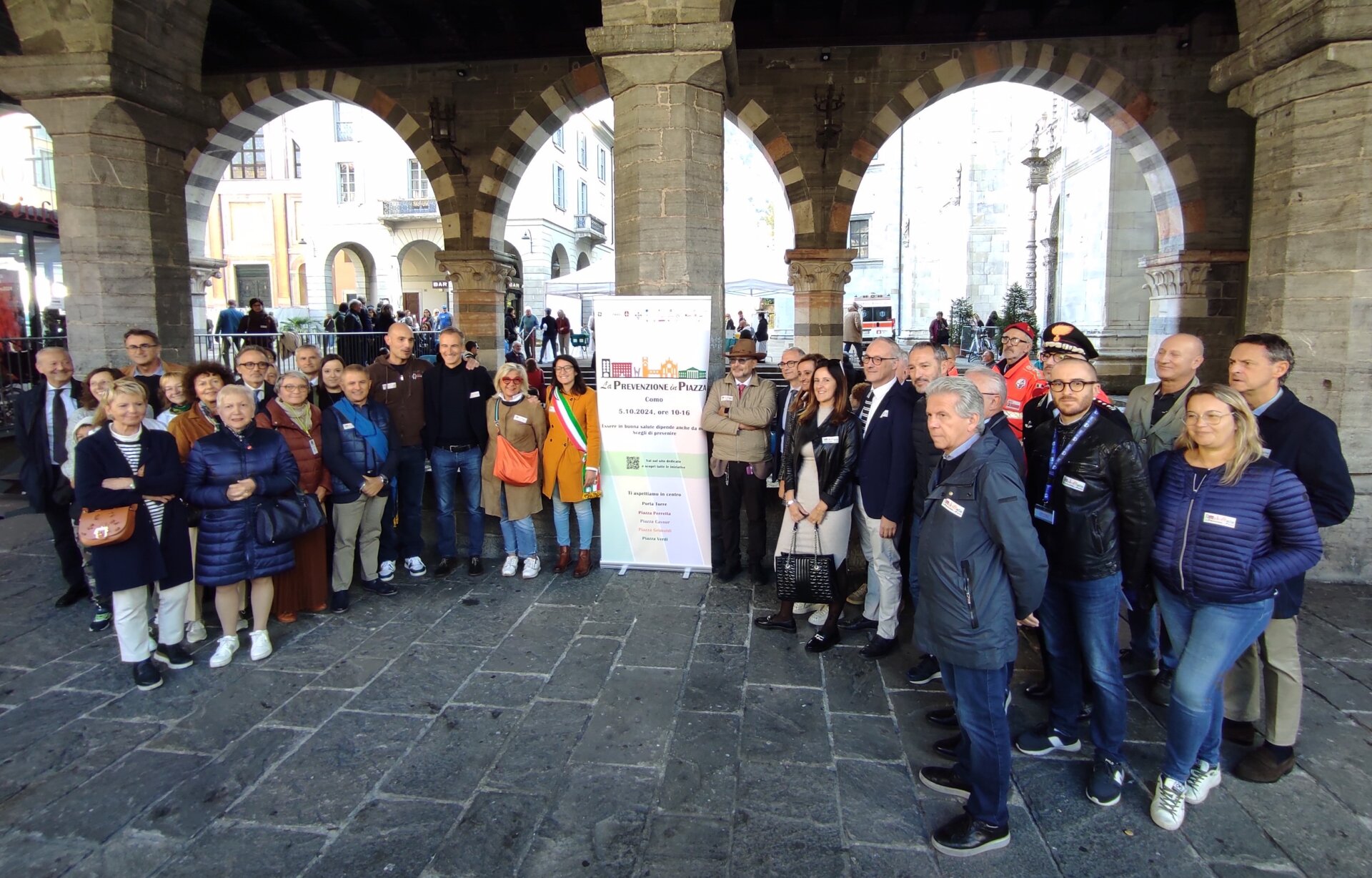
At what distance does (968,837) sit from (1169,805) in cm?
72

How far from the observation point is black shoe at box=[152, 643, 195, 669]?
3.76m

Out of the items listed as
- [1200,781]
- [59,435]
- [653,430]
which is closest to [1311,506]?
[1200,781]

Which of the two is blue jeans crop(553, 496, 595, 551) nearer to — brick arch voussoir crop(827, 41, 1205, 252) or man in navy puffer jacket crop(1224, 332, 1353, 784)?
man in navy puffer jacket crop(1224, 332, 1353, 784)

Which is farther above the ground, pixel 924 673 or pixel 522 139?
pixel 522 139

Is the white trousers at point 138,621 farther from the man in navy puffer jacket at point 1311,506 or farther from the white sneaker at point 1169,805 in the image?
A: the man in navy puffer jacket at point 1311,506

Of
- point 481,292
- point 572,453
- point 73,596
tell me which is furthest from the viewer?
point 481,292

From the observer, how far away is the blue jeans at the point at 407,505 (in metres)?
5.17

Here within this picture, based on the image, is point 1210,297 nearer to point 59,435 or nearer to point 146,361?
point 146,361

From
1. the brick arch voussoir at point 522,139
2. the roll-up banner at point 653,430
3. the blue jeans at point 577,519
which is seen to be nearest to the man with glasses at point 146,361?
the blue jeans at point 577,519

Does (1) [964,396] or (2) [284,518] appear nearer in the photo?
(1) [964,396]

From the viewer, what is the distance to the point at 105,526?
345 centimetres

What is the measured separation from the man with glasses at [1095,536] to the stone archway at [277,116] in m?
10.2

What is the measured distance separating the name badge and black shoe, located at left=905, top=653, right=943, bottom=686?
4.49 ft

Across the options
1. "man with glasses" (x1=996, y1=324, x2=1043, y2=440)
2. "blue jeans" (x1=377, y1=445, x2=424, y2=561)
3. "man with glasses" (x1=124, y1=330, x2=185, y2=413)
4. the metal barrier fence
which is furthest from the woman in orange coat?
the metal barrier fence
